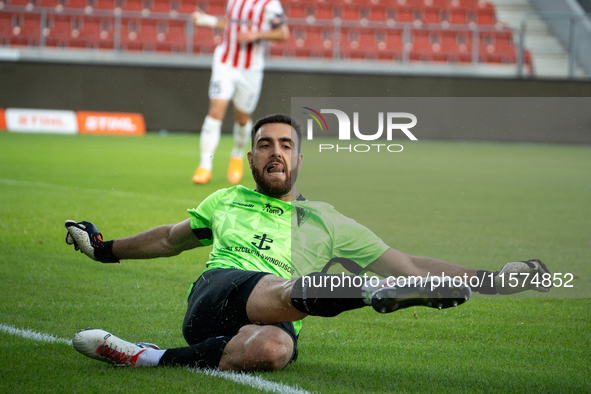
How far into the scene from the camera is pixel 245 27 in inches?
388

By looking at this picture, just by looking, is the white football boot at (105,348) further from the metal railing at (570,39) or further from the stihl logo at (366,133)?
the metal railing at (570,39)

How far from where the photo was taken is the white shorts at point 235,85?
30.9ft

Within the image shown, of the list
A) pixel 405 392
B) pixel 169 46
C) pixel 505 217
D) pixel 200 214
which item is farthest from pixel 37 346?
pixel 169 46

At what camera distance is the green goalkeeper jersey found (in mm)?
3123

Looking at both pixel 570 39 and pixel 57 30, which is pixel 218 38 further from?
pixel 570 39

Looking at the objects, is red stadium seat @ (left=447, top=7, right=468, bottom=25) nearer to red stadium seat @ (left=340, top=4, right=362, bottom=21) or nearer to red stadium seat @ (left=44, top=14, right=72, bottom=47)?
red stadium seat @ (left=340, top=4, right=362, bottom=21)

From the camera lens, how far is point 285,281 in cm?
282

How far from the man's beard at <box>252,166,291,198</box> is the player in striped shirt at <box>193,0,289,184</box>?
6058 mm

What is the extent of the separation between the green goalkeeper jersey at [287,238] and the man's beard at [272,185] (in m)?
0.05

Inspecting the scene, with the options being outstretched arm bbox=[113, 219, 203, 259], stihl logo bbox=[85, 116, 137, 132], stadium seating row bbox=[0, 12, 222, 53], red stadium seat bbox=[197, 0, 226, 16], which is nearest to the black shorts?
outstretched arm bbox=[113, 219, 203, 259]

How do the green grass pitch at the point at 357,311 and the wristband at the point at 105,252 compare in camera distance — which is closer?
the green grass pitch at the point at 357,311

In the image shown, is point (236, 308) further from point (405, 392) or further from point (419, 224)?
point (419, 224)

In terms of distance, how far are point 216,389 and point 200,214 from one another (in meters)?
0.87

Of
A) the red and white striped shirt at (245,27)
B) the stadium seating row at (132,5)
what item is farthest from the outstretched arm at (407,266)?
the stadium seating row at (132,5)
